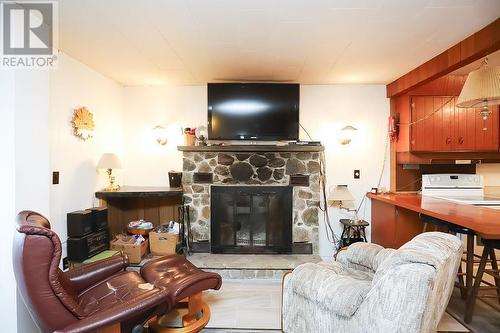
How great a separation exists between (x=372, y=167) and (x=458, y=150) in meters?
0.98

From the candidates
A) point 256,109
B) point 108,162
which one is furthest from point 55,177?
point 256,109

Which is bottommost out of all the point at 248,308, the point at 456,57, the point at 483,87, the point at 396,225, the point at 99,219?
the point at 248,308

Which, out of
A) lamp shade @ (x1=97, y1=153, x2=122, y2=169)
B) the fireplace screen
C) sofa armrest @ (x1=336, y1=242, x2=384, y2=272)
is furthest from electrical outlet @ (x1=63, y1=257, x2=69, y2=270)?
sofa armrest @ (x1=336, y1=242, x2=384, y2=272)

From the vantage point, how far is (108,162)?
3.19 meters

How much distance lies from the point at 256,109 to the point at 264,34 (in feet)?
4.06

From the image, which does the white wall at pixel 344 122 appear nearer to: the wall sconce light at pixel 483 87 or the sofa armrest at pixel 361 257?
the sofa armrest at pixel 361 257

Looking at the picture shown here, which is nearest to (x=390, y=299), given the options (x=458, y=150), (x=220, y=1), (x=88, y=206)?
(x=220, y=1)

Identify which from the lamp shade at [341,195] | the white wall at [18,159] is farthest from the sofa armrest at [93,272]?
the lamp shade at [341,195]

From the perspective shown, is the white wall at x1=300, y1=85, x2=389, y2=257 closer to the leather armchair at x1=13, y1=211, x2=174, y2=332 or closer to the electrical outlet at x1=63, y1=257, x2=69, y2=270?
the leather armchair at x1=13, y1=211, x2=174, y2=332

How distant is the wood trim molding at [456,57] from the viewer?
6.91 ft

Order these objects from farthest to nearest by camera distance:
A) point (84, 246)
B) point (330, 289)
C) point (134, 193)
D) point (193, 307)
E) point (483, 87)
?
point (134, 193), point (84, 246), point (193, 307), point (483, 87), point (330, 289)

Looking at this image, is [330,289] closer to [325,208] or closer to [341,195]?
[341,195]

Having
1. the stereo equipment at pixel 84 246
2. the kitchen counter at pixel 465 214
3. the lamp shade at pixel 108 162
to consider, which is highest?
the lamp shade at pixel 108 162

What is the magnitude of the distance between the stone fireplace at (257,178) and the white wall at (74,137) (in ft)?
3.36
